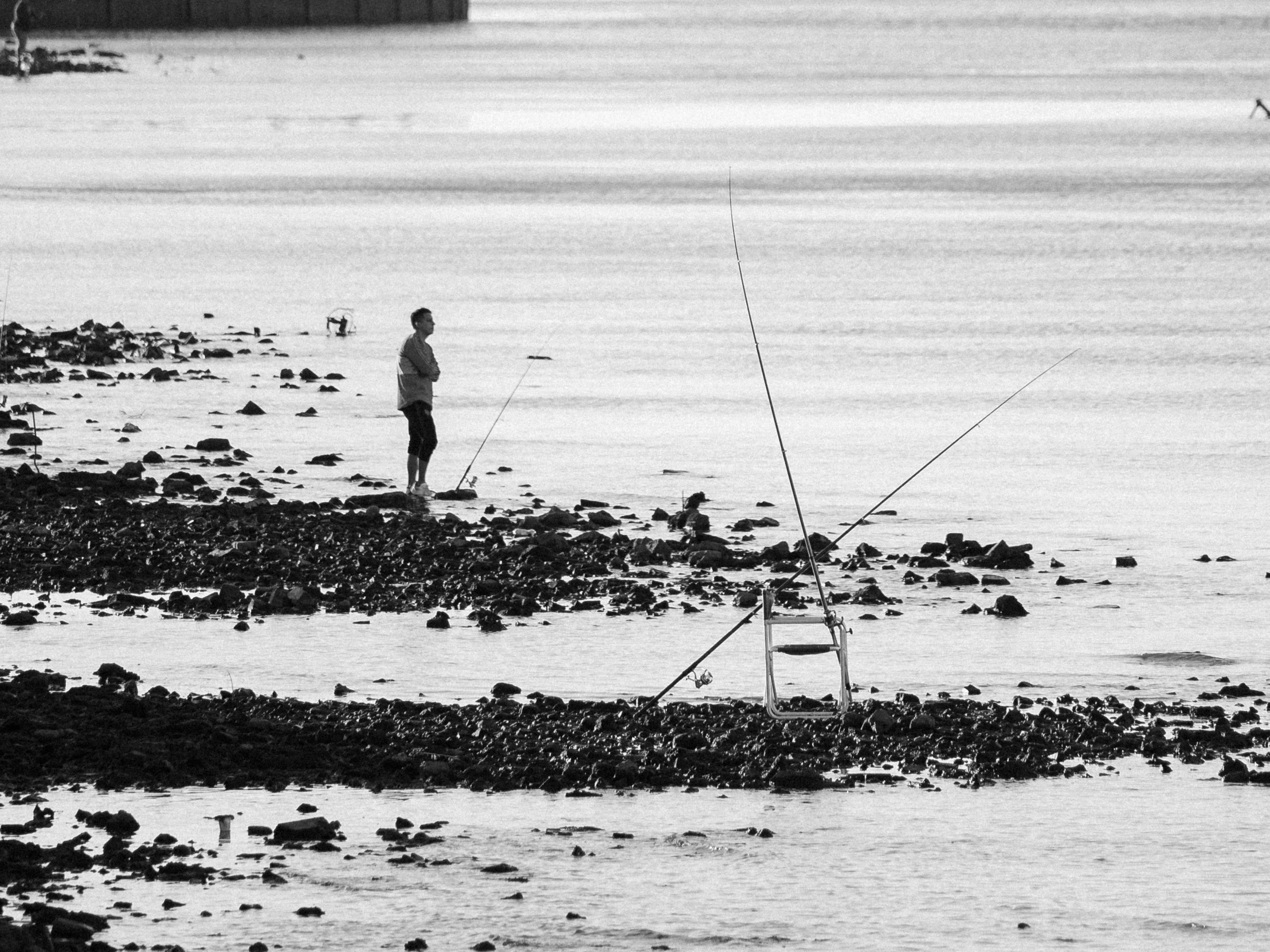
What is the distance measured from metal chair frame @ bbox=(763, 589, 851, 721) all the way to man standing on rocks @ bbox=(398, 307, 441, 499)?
18.0 ft

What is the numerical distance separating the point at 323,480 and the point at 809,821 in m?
7.68

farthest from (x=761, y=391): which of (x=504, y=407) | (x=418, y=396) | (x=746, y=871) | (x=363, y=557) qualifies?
(x=746, y=871)

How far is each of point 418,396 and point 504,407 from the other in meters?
2.93

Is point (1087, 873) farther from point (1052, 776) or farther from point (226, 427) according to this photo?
point (226, 427)

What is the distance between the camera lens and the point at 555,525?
48.3ft

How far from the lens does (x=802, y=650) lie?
30.9 ft

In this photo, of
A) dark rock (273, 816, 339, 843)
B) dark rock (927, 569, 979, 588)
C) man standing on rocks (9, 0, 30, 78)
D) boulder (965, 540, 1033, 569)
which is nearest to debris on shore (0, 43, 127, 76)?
man standing on rocks (9, 0, 30, 78)

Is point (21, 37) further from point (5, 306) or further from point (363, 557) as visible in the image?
point (363, 557)

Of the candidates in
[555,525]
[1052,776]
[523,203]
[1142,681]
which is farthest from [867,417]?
[523,203]

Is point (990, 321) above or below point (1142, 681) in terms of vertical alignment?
above

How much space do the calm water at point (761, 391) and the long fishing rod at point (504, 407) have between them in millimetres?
137

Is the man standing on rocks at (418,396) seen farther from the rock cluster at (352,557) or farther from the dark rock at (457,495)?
the rock cluster at (352,557)

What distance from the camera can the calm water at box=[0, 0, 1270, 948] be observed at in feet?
29.7

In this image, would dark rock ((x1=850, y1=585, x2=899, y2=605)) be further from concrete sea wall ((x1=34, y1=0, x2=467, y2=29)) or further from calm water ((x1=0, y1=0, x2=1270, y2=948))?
concrete sea wall ((x1=34, y1=0, x2=467, y2=29))
